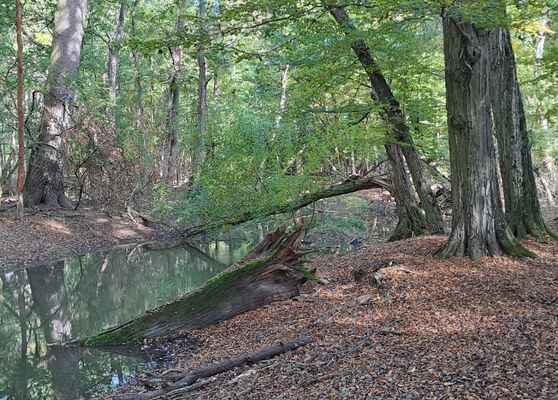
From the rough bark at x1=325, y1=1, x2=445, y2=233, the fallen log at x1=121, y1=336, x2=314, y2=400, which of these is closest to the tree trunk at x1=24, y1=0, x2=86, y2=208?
the rough bark at x1=325, y1=1, x2=445, y2=233

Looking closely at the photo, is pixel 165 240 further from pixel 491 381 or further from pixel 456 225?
pixel 491 381

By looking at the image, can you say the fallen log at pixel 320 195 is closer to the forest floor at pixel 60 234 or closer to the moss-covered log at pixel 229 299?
the moss-covered log at pixel 229 299

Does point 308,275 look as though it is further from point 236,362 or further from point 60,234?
point 60,234

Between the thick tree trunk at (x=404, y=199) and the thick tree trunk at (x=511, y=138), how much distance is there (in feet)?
7.87

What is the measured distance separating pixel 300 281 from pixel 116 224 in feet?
43.8

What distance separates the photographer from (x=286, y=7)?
6895mm

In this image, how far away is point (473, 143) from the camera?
6.74 metres

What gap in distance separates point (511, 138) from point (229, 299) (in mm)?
5754

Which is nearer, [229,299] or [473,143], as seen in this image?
[473,143]

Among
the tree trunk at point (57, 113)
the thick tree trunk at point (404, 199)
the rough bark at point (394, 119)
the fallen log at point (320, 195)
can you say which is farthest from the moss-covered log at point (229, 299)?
the tree trunk at point (57, 113)

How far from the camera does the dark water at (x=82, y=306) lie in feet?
20.1

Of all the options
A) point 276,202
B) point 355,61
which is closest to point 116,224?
point 276,202

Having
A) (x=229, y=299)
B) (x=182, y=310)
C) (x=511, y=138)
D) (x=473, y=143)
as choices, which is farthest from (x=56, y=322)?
(x=511, y=138)

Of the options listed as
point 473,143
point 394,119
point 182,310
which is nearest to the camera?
point 473,143
